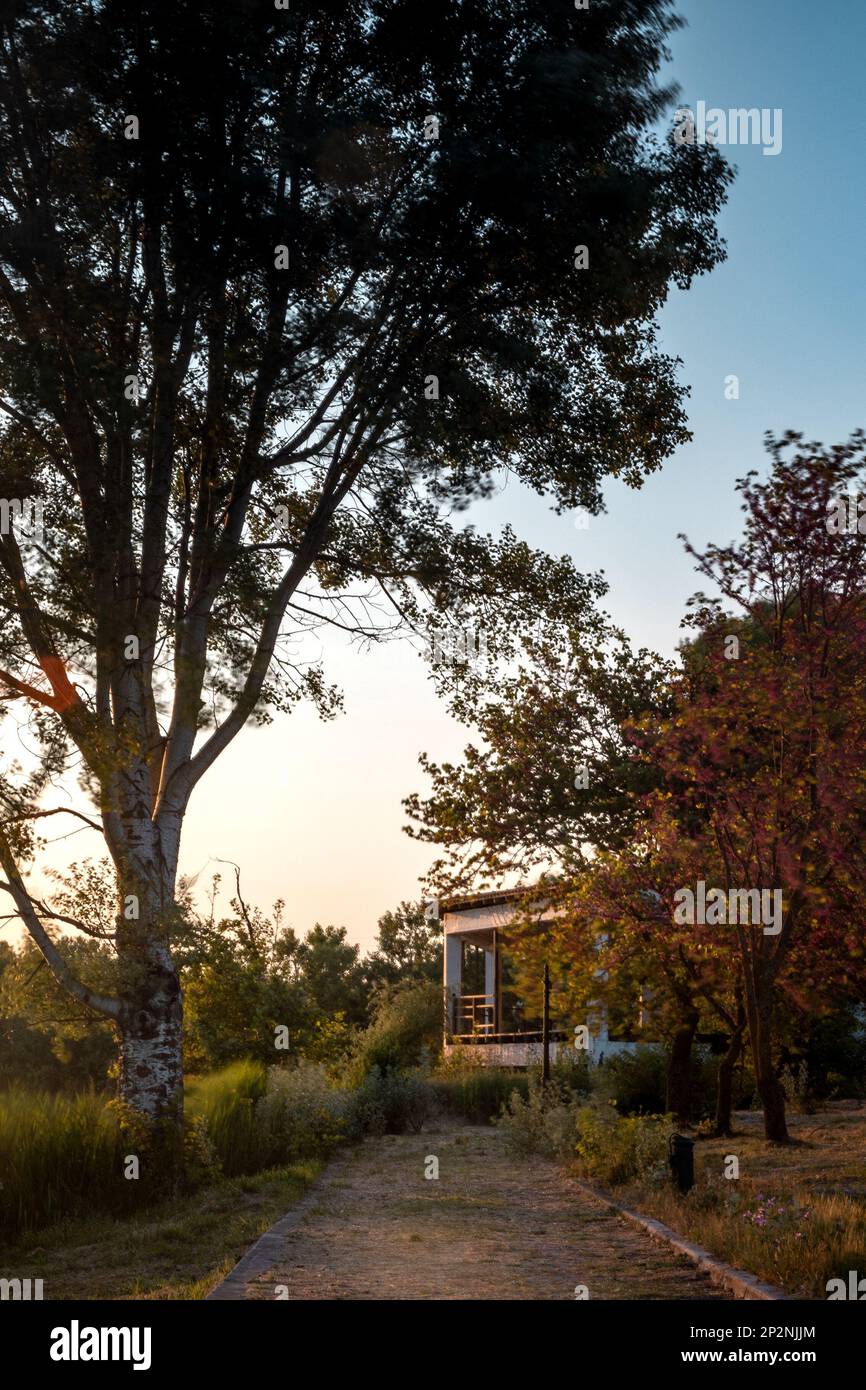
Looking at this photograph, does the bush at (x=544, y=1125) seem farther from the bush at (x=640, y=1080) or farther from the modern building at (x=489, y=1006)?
the modern building at (x=489, y=1006)

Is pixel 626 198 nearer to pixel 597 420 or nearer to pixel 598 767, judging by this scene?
pixel 597 420

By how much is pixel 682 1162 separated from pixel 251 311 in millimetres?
10001

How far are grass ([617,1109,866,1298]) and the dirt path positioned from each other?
1.20ft

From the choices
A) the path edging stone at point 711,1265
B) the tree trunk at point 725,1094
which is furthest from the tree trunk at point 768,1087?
the path edging stone at point 711,1265

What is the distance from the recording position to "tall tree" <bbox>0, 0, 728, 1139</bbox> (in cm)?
1291

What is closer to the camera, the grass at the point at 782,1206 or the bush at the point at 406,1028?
the grass at the point at 782,1206

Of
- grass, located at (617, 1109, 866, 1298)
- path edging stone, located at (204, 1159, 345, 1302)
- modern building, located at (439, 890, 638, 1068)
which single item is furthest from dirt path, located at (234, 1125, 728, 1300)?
modern building, located at (439, 890, 638, 1068)

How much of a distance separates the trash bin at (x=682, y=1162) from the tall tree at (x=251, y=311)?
5.52 meters

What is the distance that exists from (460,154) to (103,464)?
16.9 ft

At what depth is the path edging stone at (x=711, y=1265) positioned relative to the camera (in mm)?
7711

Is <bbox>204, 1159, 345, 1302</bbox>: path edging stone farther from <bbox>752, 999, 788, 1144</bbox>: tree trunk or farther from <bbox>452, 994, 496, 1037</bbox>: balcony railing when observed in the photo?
<bbox>452, 994, 496, 1037</bbox>: balcony railing

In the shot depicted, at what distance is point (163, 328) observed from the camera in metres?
13.6

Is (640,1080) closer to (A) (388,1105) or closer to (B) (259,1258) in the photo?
(A) (388,1105)

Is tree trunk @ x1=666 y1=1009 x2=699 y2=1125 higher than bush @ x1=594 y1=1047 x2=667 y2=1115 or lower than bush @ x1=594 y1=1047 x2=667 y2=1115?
higher
